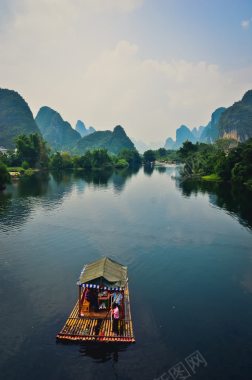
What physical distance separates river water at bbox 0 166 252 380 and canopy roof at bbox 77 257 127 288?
133 inches

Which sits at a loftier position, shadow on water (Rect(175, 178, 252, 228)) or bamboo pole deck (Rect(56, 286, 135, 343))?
shadow on water (Rect(175, 178, 252, 228))

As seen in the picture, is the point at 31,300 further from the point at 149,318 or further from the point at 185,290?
the point at 185,290

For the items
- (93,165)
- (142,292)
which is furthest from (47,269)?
(93,165)

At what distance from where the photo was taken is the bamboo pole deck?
1930 centimetres

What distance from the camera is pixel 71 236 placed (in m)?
43.2

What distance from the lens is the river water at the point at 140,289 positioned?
58.7 feet

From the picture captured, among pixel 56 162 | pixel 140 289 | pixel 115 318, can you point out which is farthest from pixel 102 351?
pixel 56 162

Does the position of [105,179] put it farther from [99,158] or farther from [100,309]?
[100,309]

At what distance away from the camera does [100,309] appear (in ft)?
72.5

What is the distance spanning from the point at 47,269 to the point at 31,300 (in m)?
6.28

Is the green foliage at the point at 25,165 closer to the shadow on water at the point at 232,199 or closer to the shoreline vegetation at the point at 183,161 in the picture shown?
the shoreline vegetation at the point at 183,161

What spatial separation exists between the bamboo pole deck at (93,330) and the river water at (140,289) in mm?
573

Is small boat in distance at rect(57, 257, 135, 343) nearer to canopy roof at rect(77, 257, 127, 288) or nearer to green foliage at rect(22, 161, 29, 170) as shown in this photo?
canopy roof at rect(77, 257, 127, 288)

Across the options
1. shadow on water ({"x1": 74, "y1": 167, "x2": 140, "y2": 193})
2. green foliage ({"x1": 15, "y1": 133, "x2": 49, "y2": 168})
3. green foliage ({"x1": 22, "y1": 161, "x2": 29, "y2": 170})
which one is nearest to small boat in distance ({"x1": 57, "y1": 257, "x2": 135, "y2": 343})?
shadow on water ({"x1": 74, "y1": 167, "x2": 140, "y2": 193})
